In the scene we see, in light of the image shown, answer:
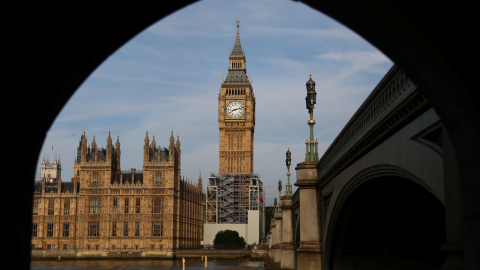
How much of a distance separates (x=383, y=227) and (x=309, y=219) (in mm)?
3115

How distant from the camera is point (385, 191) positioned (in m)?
16.1

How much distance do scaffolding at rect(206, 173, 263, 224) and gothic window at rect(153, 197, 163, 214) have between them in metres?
12.6

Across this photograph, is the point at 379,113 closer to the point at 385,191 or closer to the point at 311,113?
the point at 385,191

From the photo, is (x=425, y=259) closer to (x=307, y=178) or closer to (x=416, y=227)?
(x=416, y=227)

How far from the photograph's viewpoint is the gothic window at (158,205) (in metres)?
104

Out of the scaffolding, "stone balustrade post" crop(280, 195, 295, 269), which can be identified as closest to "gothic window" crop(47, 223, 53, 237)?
the scaffolding

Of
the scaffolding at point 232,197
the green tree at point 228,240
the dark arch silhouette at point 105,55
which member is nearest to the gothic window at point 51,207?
the scaffolding at point 232,197

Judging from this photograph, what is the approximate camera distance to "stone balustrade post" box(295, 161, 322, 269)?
2155cm

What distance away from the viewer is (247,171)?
122 meters

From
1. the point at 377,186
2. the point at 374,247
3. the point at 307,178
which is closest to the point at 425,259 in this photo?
the point at 374,247

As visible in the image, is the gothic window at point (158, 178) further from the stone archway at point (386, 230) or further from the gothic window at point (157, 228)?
the stone archway at point (386, 230)

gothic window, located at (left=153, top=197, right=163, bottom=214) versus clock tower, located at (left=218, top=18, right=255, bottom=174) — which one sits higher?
clock tower, located at (left=218, top=18, right=255, bottom=174)

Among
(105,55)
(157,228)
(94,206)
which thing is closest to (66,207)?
(94,206)

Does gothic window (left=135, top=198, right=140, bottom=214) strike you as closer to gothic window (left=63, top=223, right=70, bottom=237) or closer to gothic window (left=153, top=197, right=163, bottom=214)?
gothic window (left=153, top=197, right=163, bottom=214)
